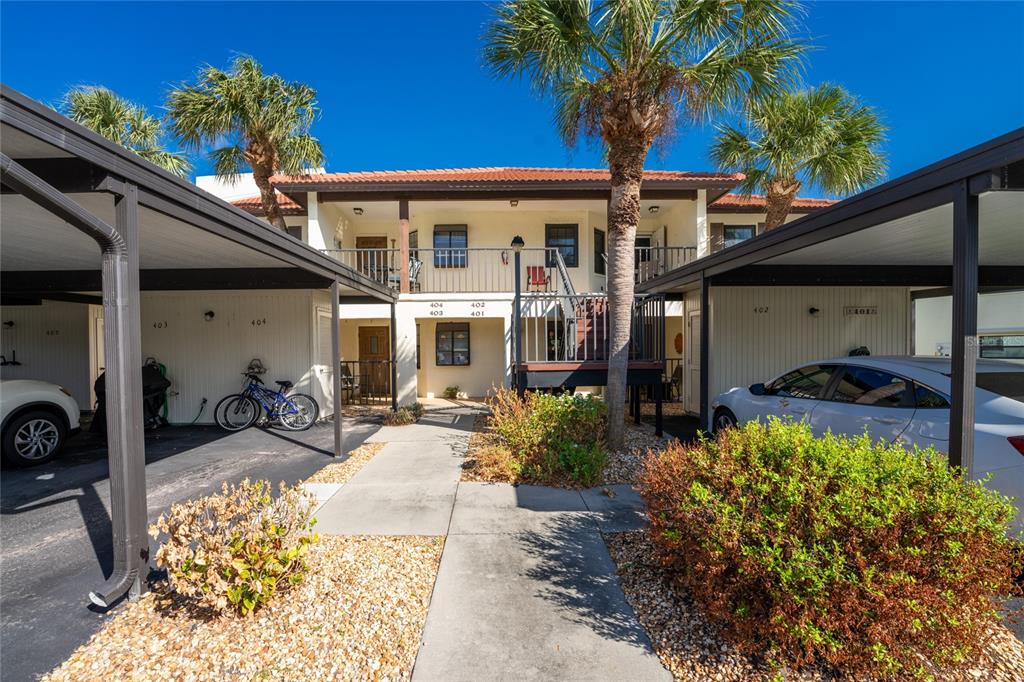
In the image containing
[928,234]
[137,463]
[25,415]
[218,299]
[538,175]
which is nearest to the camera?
[137,463]

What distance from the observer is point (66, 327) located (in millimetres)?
9836

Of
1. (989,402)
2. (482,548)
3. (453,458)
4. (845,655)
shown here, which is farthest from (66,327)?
(989,402)

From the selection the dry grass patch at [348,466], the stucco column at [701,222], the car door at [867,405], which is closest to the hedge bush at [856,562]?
the car door at [867,405]

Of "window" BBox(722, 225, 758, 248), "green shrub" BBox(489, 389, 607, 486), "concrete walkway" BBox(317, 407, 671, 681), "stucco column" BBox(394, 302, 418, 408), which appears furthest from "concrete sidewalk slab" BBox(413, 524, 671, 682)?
"window" BBox(722, 225, 758, 248)

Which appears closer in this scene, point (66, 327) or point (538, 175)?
point (66, 327)

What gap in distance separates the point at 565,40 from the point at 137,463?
6303mm

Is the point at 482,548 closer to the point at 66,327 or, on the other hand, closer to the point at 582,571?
the point at 582,571

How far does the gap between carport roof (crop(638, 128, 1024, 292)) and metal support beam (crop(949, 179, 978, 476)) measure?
21 cm

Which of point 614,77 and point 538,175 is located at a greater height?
point 538,175

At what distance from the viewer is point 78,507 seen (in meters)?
4.48

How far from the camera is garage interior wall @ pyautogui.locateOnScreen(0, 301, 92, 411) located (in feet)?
31.9

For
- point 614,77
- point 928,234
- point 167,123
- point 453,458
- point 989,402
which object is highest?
point 167,123

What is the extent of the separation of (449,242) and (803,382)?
32.5ft

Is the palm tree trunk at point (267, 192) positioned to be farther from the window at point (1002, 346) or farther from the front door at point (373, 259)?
the window at point (1002, 346)
